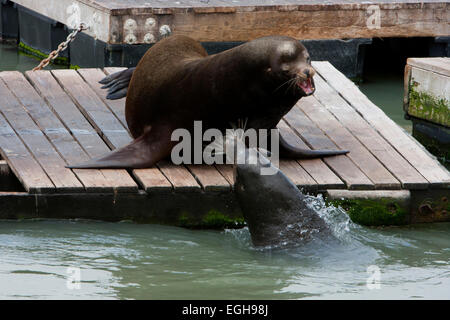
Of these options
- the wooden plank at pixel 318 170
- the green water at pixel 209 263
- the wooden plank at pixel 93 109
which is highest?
the wooden plank at pixel 93 109

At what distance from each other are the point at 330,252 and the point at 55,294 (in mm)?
1571

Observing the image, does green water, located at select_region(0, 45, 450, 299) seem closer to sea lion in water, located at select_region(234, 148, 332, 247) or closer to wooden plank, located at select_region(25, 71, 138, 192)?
sea lion in water, located at select_region(234, 148, 332, 247)

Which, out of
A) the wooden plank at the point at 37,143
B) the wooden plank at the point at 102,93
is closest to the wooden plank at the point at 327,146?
the wooden plank at the point at 102,93

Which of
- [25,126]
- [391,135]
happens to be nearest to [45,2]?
[25,126]

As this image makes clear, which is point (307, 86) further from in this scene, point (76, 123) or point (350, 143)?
point (76, 123)

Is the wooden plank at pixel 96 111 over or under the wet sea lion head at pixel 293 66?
under

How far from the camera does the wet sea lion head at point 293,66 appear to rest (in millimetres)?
5469

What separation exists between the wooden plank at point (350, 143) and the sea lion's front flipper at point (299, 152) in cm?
15

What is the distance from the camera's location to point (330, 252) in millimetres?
5281

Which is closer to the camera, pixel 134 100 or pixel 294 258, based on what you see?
pixel 294 258

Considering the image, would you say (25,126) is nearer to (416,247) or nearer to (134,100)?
(134,100)

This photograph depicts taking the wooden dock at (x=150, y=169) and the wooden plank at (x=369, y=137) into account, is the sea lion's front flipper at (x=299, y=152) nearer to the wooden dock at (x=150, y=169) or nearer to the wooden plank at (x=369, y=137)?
the wooden dock at (x=150, y=169)

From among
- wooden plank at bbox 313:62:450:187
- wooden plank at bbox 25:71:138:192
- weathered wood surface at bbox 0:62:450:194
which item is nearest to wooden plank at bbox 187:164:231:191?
weathered wood surface at bbox 0:62:450:194

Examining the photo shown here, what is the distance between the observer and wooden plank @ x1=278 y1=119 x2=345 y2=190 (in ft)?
19.7
